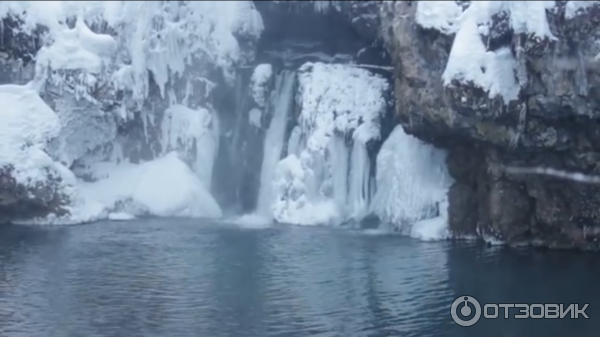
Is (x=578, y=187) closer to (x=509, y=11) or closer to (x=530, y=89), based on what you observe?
(x=530, y=89)

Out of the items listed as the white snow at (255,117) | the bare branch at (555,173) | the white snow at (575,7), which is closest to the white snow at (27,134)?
the white snow at (255,117)

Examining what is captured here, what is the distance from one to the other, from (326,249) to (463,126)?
18.6ft

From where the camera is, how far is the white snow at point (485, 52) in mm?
24609

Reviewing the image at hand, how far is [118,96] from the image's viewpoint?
33.6 m

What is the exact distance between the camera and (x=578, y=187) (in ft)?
85.1

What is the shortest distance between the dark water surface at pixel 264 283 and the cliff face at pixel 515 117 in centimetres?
139

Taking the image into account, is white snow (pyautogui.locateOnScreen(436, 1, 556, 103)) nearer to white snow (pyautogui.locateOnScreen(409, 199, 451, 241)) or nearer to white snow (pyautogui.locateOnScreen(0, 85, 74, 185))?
white snow (pyautogui.locateOnScreen(409, 199, 451, 241))

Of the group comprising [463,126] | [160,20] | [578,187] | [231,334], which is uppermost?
[160,20]

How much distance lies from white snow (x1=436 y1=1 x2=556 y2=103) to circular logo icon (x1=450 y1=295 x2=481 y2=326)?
7.90 metres

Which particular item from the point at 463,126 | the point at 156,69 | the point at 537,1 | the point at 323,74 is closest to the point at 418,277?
the point at 463,126

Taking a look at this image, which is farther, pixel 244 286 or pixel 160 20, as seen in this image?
pixel 160 20

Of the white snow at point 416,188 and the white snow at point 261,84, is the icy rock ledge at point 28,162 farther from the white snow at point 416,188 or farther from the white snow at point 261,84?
the white snow at point 416,188

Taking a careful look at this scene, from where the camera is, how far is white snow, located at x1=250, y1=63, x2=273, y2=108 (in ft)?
117

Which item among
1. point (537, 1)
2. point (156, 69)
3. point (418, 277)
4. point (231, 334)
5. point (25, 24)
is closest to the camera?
point (231, 334)
